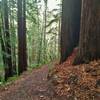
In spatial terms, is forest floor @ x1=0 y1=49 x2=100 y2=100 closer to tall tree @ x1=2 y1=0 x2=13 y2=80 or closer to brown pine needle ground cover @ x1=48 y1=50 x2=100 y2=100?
brown pine needle ground cover @ x1=48 y1=50 x2=100 y2=100

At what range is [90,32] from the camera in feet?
20.2

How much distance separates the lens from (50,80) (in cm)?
618

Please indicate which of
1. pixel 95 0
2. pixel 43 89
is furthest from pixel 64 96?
pixel 95 0

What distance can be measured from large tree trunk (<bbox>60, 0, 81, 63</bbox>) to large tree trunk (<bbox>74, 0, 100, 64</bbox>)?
196 centimetres

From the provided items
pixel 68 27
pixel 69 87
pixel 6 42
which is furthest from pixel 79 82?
pixel 6 42

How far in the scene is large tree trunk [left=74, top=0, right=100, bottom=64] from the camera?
609cm

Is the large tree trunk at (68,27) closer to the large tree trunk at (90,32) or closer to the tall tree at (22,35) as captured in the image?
the large tree trunk at (90,32)

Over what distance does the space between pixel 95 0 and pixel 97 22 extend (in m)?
0.60

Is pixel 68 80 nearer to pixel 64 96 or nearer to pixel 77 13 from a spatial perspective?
pixel 64 96

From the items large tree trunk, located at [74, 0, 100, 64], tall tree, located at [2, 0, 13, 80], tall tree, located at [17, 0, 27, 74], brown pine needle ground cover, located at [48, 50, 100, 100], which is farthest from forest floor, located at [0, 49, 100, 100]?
tall tree, located at [2, 0, 13, 80]

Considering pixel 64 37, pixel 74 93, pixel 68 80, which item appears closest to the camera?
pixel 74 93

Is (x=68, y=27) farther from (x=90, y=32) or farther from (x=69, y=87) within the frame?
(x=69, y=87)

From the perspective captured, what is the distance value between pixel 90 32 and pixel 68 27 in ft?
7.22

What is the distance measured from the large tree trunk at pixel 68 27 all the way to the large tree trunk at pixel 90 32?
77.2 inches
